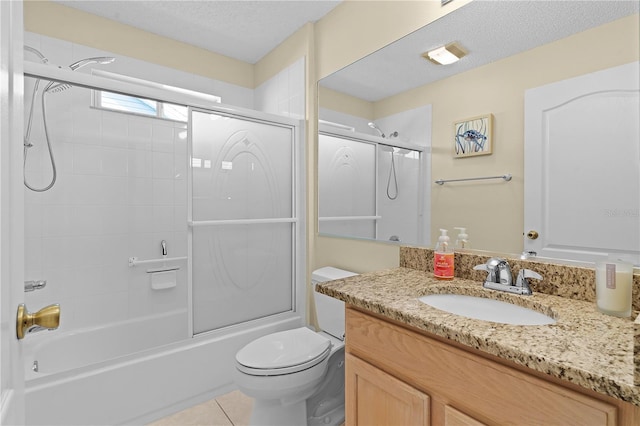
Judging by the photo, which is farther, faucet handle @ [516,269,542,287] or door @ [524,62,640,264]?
faucet handle @ [516,269,542,287]

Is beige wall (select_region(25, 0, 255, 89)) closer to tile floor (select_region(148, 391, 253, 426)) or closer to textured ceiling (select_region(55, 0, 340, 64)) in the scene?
textured ceiling (select_region(55, 0, 340, 64))

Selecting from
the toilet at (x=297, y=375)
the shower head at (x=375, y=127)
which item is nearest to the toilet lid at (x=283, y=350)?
the toilet at (x=297, y=375)

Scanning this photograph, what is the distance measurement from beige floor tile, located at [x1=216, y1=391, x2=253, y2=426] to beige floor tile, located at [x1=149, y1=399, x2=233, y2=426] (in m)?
0.03

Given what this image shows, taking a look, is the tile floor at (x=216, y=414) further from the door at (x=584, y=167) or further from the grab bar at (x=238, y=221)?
the door at (x=584, y=167)

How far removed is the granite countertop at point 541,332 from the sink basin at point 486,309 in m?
0.02

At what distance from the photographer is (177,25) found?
7.61 ft

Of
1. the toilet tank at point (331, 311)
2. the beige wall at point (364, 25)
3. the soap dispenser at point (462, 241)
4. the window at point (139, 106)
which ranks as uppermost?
the beige wall at point (364, 25)

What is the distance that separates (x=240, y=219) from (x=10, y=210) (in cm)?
161

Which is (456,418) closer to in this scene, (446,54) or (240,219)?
(446,54)

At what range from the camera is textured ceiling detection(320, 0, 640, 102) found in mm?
1062

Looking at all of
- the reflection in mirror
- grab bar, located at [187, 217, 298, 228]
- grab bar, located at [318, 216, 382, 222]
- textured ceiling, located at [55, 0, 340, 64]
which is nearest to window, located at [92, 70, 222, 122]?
textured ceiling, located at [55, 0, 340, 64]

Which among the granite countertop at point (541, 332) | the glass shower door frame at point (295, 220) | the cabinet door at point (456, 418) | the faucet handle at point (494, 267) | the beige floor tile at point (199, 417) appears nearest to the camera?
the granite countertop at point (541, 332)

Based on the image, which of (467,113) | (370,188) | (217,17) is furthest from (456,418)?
(217,17)

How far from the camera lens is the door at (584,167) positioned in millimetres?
960
